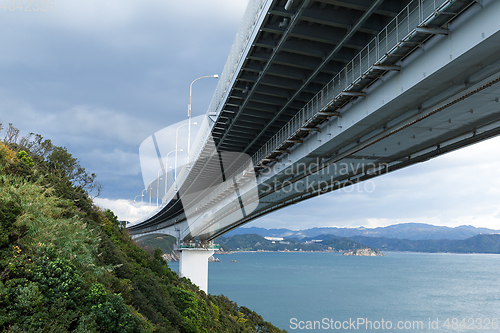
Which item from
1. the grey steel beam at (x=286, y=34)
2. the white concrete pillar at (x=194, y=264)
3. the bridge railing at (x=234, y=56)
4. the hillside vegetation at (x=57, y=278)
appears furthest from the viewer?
the white concrete pillar at (x=194, y=264)

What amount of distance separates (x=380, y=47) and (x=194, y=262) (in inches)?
1802

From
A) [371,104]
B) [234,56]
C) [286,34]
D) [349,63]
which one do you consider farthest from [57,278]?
[234,56]

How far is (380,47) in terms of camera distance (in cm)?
1208

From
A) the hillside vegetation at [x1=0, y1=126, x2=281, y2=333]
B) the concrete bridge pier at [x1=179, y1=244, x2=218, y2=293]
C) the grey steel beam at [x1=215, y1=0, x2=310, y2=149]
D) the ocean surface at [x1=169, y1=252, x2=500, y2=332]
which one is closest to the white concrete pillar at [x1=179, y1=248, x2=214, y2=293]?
the concrete bridge pier at [x1=179, y1=244, x2=218, y2=293]

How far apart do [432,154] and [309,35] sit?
8.52 meters

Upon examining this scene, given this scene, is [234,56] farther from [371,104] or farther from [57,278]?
[57,278]

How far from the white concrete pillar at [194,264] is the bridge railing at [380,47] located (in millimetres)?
37451

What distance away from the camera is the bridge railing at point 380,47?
9.78 metres

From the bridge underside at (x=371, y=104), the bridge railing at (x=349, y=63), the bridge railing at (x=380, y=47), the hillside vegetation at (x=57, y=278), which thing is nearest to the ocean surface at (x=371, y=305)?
the bridge underside at (x=371, y=104)

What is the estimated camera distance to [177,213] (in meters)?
56.1

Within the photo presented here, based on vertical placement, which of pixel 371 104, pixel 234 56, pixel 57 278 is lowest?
pixel 57 278

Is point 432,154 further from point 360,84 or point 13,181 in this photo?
point 13,181

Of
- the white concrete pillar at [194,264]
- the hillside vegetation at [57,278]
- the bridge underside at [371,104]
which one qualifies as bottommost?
the white concrete pillar at [194,264]

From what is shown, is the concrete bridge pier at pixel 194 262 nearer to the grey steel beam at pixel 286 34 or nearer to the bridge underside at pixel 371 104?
the bridge underside at pixel 371 104
